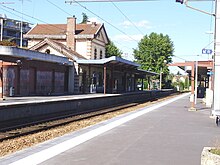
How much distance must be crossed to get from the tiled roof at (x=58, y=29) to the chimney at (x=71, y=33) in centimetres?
121

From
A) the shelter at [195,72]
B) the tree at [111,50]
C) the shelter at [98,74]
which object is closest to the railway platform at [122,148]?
the shelter at [195,72]

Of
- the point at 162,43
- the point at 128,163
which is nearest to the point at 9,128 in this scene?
the point at 128,163

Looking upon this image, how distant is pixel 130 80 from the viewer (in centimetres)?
6631

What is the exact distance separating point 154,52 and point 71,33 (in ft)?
119

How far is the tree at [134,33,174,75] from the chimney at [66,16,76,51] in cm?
3375

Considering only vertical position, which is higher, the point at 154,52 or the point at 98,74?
the point at 154,52

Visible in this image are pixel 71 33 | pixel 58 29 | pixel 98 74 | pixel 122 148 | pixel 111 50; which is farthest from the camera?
pixel 111 50

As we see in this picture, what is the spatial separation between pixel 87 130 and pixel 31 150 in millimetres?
4227

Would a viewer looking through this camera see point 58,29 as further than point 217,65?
Yes

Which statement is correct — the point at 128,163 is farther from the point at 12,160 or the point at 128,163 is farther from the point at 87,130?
the point at 87,130

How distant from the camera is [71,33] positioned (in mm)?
51469

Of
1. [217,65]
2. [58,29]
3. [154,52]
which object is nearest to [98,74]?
[58,29]

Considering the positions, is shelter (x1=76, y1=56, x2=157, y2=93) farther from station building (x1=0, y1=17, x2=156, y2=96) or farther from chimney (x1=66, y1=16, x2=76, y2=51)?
chimney (x1=66, y1=16, x2=76, y2=51)

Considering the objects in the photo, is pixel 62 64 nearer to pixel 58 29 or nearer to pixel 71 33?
pixel 71 33
